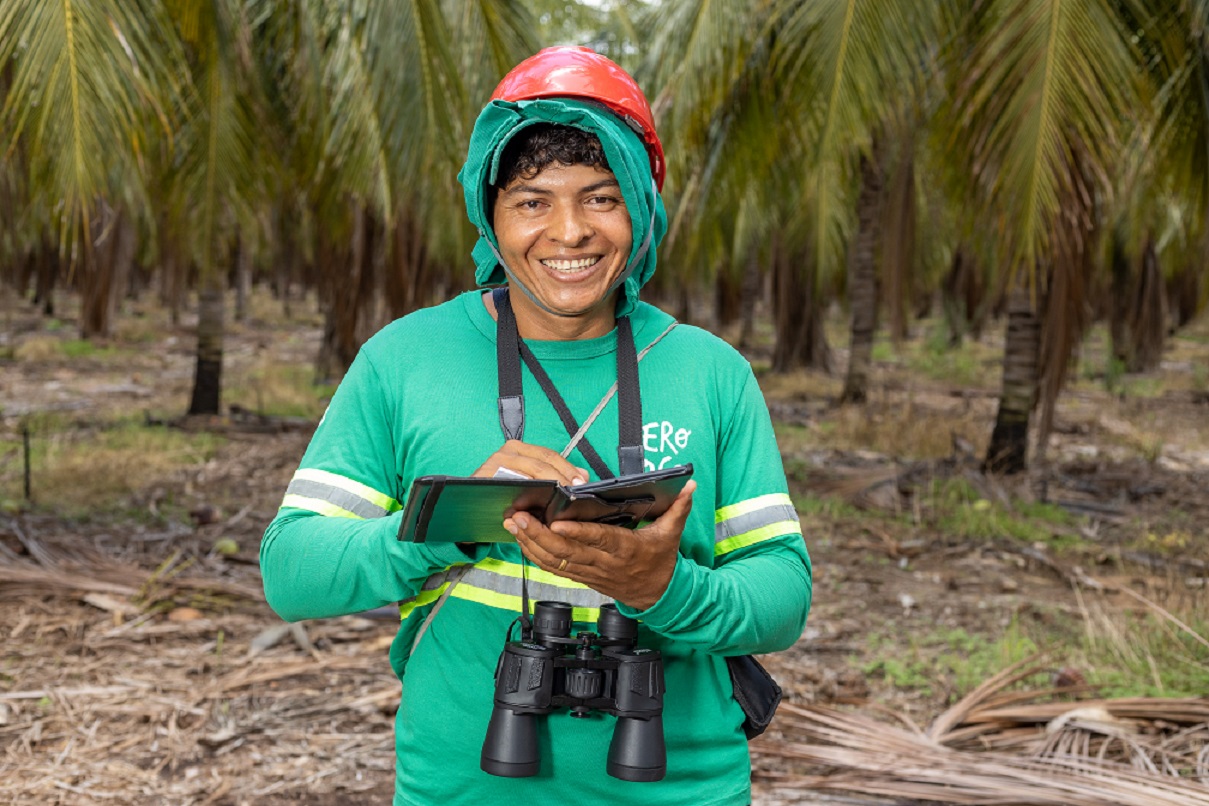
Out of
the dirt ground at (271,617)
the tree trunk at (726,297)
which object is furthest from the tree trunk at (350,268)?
the tree trunk at (726,297)

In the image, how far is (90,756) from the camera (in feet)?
13.3

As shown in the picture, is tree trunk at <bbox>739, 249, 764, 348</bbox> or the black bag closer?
the black bag

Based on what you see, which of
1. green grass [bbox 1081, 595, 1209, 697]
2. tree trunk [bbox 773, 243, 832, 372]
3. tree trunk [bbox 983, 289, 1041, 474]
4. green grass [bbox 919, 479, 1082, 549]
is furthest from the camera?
tree trunk [bbox 773, 243, 832, 372]

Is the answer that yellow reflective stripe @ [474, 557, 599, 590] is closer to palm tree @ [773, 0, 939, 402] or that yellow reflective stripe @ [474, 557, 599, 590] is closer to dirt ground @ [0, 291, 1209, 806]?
dirt ground @ [0, 291, 1209, 806]

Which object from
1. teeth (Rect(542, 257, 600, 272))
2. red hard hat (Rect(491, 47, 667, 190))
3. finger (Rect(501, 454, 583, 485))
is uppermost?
red hard hat (Rect(491, 47, 667, 190))

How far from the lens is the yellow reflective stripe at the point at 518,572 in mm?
1676

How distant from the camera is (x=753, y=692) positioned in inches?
68.5

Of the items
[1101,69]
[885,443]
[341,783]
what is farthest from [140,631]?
[885,443]

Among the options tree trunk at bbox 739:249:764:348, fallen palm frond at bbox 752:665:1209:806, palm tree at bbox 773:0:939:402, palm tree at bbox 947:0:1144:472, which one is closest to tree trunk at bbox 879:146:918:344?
palm tree at bbox 773:0:939:402

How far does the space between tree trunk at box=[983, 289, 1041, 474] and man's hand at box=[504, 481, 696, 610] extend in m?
8.00

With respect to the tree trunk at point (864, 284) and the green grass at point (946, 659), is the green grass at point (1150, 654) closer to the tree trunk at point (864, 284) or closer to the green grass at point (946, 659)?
the green grass at point (946, 659)

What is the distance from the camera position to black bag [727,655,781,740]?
1.73m

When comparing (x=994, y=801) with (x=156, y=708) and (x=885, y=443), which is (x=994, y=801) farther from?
(x=885, y=443)

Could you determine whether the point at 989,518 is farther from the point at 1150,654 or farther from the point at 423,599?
the point at 423,599
